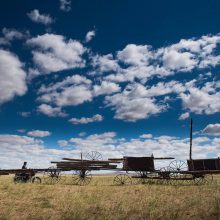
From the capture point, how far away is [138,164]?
27031 millimetres

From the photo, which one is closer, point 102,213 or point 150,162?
point 102,213

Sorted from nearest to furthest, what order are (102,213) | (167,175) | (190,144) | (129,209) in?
(102,213) < (129,209) < (167,175) < (190,144)

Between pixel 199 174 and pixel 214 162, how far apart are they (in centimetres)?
172

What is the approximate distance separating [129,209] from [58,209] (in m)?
2.96

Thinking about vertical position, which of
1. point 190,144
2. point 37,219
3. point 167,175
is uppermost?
point 190,144

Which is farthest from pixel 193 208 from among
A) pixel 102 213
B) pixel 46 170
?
pixel 46 170

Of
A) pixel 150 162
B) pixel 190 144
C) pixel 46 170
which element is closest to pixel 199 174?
pixel 150 162

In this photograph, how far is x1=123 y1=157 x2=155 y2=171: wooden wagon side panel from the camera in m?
26.8

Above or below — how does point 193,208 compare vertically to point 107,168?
below

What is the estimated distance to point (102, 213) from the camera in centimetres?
1134

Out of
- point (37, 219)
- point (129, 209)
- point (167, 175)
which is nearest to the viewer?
point (37, 219)

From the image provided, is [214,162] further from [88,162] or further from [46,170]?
[46,170]

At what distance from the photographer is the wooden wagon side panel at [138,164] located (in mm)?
26753

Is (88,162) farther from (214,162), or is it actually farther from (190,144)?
(190,144)
